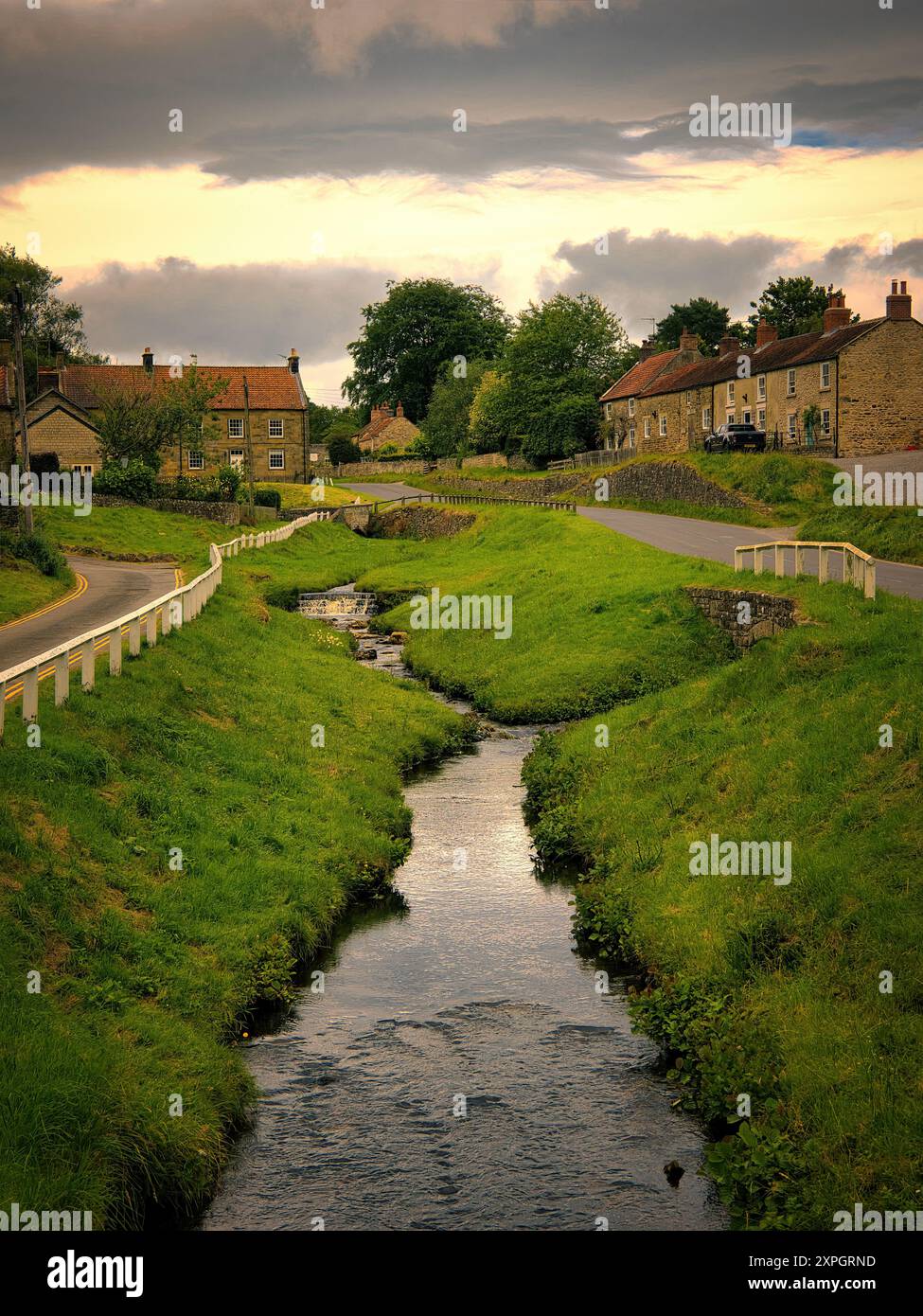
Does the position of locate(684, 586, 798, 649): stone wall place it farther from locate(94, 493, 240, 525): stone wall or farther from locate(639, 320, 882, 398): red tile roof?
locate(94, 493, 240, 525): stone wall

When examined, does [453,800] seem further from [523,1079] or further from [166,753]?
[523,1079]

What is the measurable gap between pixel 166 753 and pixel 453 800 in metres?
6.37

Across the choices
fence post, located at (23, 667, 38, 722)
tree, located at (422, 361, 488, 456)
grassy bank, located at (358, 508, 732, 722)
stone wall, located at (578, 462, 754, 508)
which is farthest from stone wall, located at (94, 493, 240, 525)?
fence post, located at (23, 667, 38, 722)

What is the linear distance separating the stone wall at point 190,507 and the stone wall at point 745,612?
39.5m

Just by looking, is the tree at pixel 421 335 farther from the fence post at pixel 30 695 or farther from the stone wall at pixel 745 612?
the fence post at pixel 30 695

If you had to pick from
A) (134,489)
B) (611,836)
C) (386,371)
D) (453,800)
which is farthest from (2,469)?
(386,371)

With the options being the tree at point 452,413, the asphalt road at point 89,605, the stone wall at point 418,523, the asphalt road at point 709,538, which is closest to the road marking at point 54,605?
the asphalt road at point 89,605

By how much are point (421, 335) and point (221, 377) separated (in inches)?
1764

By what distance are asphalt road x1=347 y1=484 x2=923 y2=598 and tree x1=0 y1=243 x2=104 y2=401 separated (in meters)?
57.7

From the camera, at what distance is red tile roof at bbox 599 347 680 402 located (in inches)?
3536

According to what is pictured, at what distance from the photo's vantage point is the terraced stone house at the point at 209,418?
79688 mm

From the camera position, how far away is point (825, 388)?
6494 cm

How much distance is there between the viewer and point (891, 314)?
209ft

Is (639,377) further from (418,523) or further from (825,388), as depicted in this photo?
(825,388)
